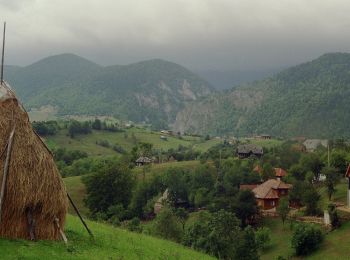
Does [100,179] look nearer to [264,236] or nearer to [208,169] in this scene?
[264,236]

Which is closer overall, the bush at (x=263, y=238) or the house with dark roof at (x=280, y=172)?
the bush at (x=263, y=238)

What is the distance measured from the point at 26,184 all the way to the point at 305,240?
3580cm

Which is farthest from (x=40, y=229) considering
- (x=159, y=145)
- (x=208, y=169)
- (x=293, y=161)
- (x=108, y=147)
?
(x=159, y=145)

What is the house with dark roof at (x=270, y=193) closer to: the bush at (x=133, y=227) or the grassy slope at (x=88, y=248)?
the bush at (x=133, y=227)

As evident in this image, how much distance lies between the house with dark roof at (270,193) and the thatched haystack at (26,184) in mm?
53679

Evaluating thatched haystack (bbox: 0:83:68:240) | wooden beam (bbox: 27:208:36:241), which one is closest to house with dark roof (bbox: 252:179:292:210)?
thatched haystack (bbox: 0:83:68:240)

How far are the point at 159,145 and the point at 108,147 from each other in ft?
74.0

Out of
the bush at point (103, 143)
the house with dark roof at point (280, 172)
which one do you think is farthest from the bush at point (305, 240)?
the bush at point (103, 143)

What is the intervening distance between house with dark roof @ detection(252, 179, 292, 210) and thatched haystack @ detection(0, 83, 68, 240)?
5368 cm

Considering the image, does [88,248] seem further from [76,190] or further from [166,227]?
[76,190]

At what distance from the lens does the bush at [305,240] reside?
4841 centimetres

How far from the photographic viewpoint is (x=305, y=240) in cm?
4847

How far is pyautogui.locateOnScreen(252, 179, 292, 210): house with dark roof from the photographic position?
237 feet

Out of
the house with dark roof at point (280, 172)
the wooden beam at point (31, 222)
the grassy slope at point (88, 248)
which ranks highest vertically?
the wooden beam at point (31, 222)
